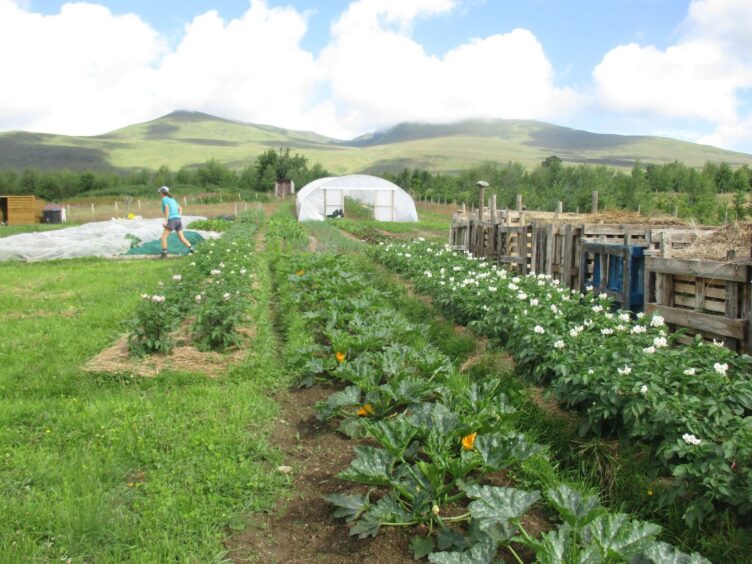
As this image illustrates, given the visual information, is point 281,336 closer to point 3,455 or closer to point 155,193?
point 3,455

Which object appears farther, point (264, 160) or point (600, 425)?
point (264, 160)

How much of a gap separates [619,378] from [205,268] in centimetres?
896

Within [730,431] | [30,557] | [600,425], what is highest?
[730,431]

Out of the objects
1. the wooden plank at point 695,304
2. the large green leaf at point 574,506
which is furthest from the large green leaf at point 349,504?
the wooden plank at point 695,304

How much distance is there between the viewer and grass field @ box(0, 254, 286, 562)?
10.3 feet

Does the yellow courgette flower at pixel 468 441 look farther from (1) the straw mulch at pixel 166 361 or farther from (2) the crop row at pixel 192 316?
(2) the crop row at pixel 192 316

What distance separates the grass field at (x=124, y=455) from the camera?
3.14m

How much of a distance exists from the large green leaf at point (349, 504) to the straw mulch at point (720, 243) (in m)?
5.04

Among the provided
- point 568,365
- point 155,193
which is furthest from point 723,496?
point 155,193

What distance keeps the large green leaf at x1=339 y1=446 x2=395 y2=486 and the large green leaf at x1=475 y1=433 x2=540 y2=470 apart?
56 cm

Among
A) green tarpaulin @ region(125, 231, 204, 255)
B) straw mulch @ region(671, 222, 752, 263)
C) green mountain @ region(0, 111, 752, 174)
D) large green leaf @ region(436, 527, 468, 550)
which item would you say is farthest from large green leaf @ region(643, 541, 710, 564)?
green mountain @ region(0, 111, 752, 174)

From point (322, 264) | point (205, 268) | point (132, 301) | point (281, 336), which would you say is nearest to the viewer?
point (281, 336)

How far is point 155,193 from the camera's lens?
53.5m

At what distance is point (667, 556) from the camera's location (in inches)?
99.1
